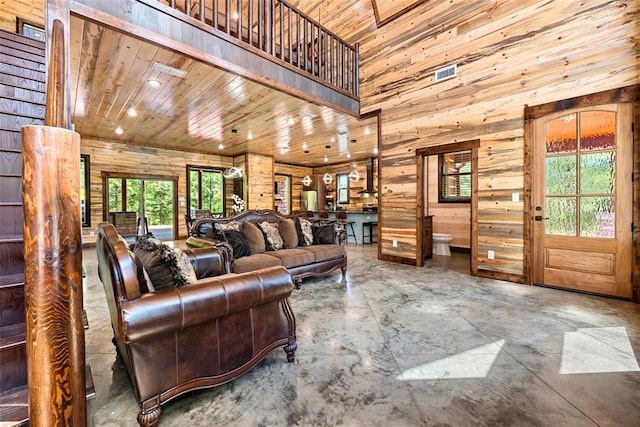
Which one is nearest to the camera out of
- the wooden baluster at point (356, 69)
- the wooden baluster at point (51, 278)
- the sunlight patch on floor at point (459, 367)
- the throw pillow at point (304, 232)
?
the wooden baluster at point (51, 278)

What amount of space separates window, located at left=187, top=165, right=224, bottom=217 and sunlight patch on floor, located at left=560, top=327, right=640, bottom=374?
811cm

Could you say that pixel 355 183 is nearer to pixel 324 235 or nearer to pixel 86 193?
pixel 324 235

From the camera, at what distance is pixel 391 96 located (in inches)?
198

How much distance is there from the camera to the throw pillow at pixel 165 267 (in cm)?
166

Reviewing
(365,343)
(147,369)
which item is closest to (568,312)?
(365,343)

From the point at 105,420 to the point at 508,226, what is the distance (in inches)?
180

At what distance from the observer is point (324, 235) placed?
441cm

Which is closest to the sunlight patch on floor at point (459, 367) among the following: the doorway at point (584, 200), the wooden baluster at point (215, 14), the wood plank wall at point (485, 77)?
the doorway at point (584, 200)

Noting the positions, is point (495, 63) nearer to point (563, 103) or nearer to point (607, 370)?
point (563, 103)

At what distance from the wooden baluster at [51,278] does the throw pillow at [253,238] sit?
2.82 meters

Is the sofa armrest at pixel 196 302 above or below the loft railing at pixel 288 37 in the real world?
below

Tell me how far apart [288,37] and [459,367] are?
4.38 meters

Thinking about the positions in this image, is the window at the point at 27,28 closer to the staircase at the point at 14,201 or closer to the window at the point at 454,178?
the staircase at the point at 14,201

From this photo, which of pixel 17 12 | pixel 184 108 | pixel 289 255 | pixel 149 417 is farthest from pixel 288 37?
pixel 149 417
